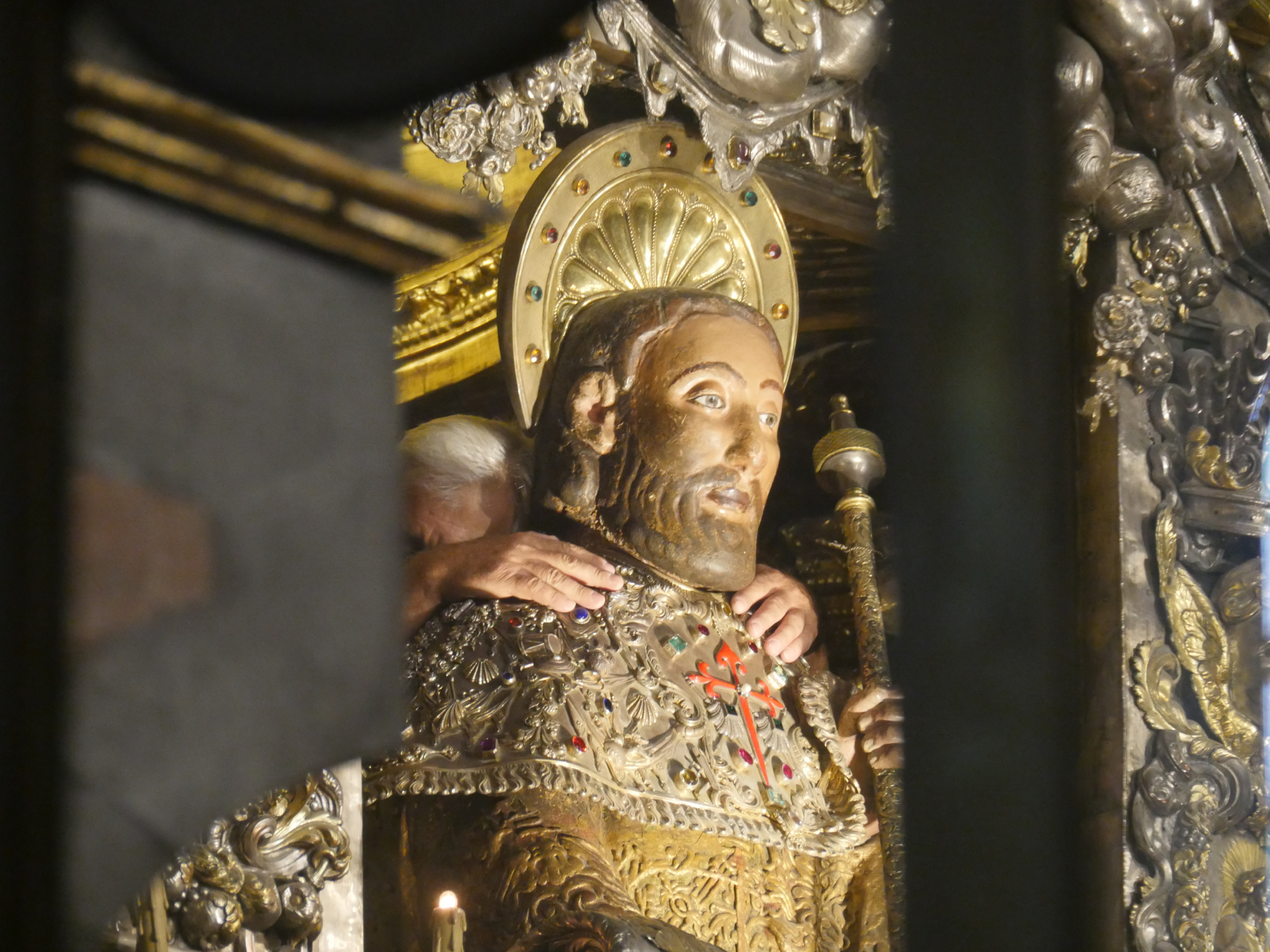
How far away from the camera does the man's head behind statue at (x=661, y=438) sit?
3404 millimetres

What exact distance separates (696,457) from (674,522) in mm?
136

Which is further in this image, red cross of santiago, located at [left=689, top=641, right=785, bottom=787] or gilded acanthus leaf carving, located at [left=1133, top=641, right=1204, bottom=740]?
gilded acanthus leaf carving, located at [left=1133, top=641, right=1204, bottom=740]

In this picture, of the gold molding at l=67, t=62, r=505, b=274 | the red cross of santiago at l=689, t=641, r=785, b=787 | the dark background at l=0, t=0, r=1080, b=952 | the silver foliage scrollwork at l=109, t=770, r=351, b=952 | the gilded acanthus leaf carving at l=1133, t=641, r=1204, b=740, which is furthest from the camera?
the gilded acanthus leaf carving at l=1133, t=641, r=1204, b=740

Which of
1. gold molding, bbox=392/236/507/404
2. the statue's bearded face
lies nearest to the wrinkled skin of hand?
the statue's bearded face

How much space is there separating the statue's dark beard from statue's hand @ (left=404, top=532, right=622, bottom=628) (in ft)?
0.50

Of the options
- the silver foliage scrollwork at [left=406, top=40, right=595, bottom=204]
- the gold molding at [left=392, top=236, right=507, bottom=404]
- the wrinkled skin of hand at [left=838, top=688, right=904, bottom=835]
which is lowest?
the wrinkled skin of hand at [left=838, top=688, right=904, bottom=835]

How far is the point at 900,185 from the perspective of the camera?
75 centimetres

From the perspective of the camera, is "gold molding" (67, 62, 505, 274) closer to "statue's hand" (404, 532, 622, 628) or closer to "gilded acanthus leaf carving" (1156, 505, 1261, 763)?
"statue's hand" (404, 532, 622, 628)

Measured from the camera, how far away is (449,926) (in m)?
2.55

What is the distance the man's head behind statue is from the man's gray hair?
0.15 ft

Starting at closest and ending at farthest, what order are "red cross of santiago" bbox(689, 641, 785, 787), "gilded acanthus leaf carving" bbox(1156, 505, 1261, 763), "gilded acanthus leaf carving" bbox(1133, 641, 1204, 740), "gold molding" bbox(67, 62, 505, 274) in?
"gold molding" bbox(67, 62, 505, 274) < "red cross of santiago" bbox(689, 641, 785, 787) < "gilded acanthus leaf carving" bbox(1133, 641, 1204, 740) < "gilded acanthus leaf carving" bbox(1156, 505, 1261, 763)

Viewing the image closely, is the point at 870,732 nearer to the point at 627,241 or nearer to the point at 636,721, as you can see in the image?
the point at 636,721

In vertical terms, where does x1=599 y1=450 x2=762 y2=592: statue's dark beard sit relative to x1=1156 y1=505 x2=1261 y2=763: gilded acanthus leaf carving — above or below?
above

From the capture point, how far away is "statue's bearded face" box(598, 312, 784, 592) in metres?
3.41
